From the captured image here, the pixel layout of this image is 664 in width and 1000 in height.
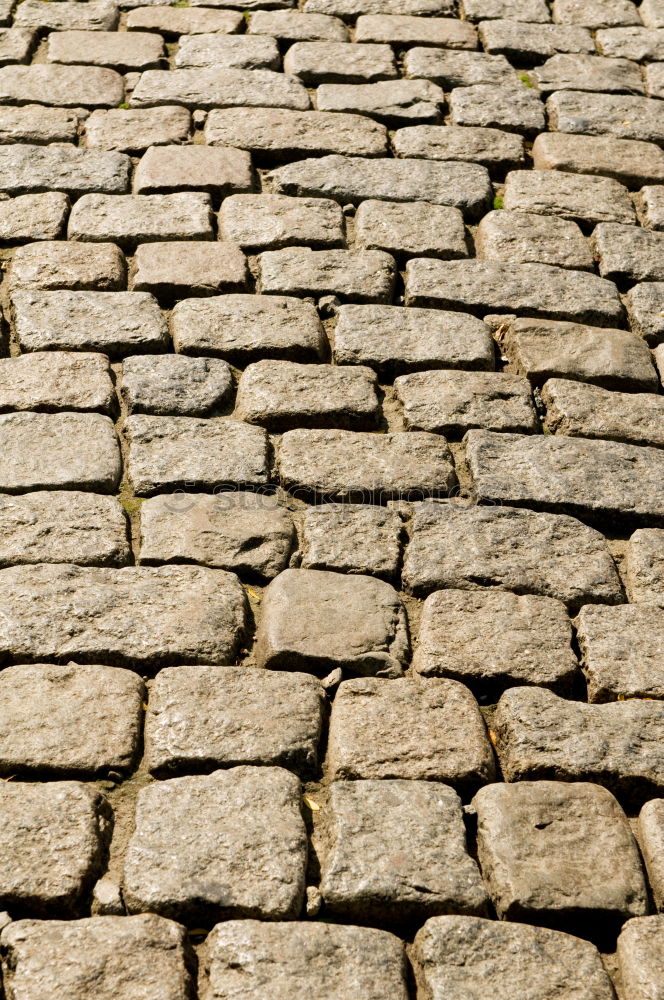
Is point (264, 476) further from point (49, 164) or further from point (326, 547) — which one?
point (49, 164)

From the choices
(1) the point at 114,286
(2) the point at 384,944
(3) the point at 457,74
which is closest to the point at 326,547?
(2) the point at 384,944

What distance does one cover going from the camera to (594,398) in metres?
3.36

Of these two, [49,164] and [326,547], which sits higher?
[49,164]

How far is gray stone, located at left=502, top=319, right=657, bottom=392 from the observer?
3439 millimetres

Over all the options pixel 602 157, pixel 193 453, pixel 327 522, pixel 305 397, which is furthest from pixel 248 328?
pixel 602 157

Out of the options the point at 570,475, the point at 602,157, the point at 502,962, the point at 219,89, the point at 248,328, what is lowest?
the point at 502,962

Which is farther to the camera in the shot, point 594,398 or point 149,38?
point 149,38

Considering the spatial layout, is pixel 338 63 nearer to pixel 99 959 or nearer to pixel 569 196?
pixel 569 196

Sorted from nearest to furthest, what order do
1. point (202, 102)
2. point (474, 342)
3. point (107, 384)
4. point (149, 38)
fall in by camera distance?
1. point (107, 384)
2. point (474, 342)
3. point (202, 102)
4. point (149, 38)

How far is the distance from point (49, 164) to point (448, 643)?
2.44 meters

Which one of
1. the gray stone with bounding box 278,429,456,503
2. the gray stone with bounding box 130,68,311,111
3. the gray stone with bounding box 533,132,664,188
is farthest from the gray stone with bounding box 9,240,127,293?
the gray stone with bounding box 533,132,664,188

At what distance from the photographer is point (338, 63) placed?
15.7ft


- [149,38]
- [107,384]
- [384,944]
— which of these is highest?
[149,38]

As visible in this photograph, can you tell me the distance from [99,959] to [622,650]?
1.29m
